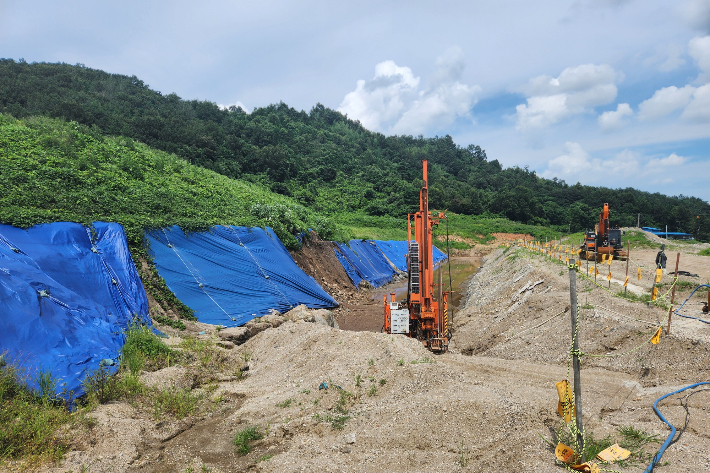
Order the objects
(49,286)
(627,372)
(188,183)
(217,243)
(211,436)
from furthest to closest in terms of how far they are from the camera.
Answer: (188,183) → (217,243) → (49,286) → (627,372) → (211,436)

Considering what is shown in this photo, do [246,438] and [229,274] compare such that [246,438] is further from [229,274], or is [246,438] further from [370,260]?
[370,260]

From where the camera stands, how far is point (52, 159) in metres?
17.8

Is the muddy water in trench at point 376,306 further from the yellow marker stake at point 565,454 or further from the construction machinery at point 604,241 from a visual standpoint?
the construction machinery at point 604,241

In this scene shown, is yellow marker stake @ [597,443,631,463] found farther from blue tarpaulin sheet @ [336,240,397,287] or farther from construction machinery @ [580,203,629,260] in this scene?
construction machinery @ [580,203,629,260]

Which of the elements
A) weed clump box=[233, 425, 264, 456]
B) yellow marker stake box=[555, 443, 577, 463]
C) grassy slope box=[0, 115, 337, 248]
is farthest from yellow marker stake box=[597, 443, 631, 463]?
grassy slope box=[0, 115, 337, 248]

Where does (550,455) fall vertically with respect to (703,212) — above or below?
below

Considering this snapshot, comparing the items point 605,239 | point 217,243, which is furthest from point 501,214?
point 217,243

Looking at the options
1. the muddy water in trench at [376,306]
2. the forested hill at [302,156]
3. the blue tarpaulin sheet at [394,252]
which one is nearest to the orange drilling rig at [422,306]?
the muddy water in trench at [376,306]

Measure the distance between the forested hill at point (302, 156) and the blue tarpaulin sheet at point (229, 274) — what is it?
91.9 ft

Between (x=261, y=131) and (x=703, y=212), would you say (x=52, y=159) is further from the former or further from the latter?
(x=703, y=212)

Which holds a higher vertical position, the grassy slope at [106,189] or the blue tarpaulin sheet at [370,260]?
the grassy slope at [106,189]

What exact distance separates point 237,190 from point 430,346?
2025 centimetres

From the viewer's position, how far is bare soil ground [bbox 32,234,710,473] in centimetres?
512

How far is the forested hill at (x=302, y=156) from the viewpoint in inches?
1844
